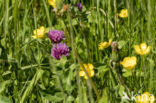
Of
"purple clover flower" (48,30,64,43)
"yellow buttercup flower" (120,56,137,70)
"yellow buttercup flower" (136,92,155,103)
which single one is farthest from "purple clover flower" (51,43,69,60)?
"yellow buttercup flower" (136,92,155,103)

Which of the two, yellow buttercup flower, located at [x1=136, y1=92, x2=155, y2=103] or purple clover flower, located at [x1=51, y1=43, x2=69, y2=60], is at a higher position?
purple clover flower, located at [x1=51, y1=43, x2=69, y2=60]

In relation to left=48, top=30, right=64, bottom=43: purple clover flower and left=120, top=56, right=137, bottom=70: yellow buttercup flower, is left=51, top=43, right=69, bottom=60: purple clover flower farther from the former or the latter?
left=120, top=56, right=137, bottom=70: yellow buttercup flower

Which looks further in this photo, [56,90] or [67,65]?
[67,65]

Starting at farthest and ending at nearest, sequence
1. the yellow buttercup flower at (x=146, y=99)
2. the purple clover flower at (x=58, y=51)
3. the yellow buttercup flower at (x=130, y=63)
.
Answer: the purple clover flower at (x=58, y=51), the yellow buttercup flower at (x=130, y=63), the yellow buttercup flower at (x=146, y=99)

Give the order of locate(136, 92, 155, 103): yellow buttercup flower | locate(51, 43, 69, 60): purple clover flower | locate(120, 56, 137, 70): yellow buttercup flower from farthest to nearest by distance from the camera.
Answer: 1. locate(51, 43, 69, 60): purple clover flower
2. locate(120, 56, 137, 70): yellow buttercup flower
3. locate(136, 92, 155, 103): yellow buttercup flower

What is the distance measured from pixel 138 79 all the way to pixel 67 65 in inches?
11.9

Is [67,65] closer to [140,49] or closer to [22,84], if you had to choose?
[22,84]

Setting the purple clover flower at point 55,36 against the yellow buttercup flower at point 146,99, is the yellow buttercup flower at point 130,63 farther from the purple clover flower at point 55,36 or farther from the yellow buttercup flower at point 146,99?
the purple clover flower at point 55,36

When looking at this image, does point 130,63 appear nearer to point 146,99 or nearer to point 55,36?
point 146,99

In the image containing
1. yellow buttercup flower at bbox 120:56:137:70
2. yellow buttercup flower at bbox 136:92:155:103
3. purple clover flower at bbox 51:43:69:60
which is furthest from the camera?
purple clover flower at bbox 51:43:69:60

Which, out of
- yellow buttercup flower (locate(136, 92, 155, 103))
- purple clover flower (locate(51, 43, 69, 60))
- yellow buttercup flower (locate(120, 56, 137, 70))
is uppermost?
purple clover flower (locate(51, 43, 69, 60))

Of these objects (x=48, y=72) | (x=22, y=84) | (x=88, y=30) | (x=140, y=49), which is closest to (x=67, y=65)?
(x=48, y=72)

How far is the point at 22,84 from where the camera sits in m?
1.07

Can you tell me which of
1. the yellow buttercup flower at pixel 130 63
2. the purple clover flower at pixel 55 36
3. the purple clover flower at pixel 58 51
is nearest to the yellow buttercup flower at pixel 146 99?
the yellow buttercup flower at pixel 130 63
